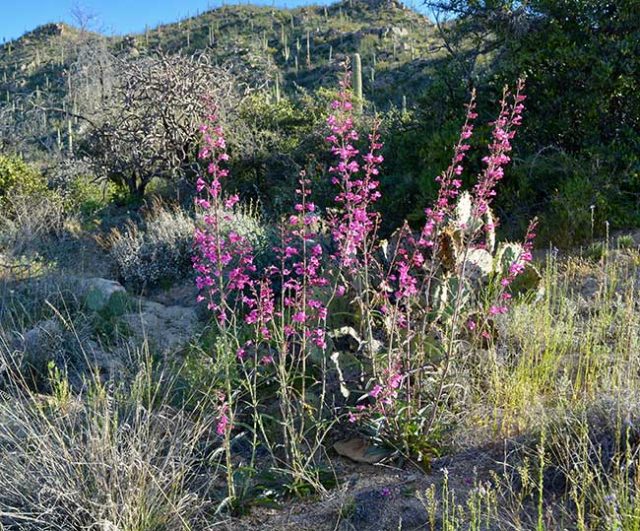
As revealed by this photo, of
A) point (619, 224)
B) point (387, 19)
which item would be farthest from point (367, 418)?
point (387, 19)

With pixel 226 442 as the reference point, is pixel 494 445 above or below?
below

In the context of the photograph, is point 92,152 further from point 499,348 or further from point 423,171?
point 499,348

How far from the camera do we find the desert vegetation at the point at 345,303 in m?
2.86

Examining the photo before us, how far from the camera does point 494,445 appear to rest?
127 inches

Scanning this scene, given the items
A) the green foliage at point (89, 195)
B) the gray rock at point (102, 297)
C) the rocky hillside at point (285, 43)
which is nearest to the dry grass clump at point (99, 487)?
the gray rock at point (102, 297)

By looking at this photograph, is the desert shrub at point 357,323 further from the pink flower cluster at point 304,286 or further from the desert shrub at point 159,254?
the desert shrub at point 159,254

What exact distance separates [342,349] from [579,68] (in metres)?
5.10

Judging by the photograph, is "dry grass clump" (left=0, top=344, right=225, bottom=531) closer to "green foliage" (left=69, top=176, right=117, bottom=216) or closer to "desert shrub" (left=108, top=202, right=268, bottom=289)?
"desert shrub" (left=108, top=202, right=268, bottom=289)

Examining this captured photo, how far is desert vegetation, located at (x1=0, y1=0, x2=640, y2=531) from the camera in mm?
2857

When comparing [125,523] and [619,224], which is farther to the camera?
[619,224]

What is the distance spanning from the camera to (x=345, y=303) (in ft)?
14.3

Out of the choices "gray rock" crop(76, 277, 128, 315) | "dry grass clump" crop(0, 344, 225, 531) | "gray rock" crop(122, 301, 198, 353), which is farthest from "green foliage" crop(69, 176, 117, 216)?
"dry grass clump" crop(0, 344, 225, 531)

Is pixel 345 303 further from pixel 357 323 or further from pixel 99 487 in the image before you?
pixel 99 487

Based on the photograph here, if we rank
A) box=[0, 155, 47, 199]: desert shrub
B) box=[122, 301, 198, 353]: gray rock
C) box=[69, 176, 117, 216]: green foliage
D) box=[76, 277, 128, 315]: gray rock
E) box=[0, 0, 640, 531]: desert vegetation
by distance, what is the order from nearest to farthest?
box=[0, 0, 640, 531]: desert vegetation < box=[122, 301, 198, 353]: gray rock < box=[76, 277, 128, 315]: gray rock < box=[0, 155, 47, 199]: desert shrub < box=[69, 176, 117, 216]: green foliage
